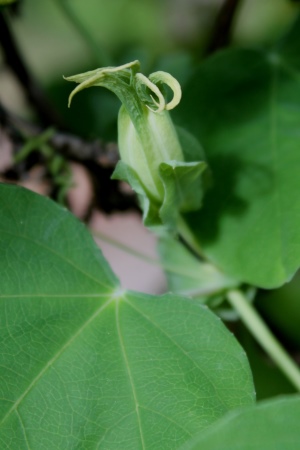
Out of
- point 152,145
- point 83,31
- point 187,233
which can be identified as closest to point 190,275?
point 187,233

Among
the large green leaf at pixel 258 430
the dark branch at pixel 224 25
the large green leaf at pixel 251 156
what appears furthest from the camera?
the dark branch at pixel 224 25

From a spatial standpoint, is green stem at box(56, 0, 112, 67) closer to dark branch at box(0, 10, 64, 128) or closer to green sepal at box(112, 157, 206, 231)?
dark branch at box(0, 10, 64, 128)

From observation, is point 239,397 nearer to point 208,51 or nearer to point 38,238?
point 38,238

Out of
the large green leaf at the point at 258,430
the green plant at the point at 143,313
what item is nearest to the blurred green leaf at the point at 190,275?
the green plant at the point at 143,313

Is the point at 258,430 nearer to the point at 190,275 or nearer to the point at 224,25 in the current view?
the point at 190,275

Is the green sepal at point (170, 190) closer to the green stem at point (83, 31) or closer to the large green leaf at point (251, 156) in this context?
the large green leaf at point (251, 156)

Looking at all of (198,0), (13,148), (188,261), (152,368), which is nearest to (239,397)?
(152,368)
